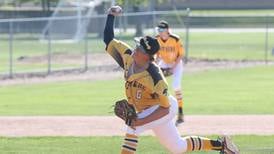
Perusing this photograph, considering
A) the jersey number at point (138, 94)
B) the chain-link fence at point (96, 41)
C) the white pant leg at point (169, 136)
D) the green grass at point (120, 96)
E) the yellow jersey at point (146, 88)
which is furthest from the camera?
the chain-link fence at point (96, 41)

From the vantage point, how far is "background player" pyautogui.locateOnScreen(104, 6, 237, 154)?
9.41 m

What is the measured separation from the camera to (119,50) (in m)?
10.4

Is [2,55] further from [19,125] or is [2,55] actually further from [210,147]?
[210,147]

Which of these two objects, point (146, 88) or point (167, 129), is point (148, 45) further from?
point (167, 129)

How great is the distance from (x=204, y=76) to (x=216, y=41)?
18.4 m

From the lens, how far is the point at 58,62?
3366cm

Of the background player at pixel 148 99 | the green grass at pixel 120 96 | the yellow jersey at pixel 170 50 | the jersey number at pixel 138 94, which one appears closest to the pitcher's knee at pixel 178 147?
the background player at pixel 148 99

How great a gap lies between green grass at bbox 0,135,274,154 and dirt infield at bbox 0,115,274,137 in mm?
807

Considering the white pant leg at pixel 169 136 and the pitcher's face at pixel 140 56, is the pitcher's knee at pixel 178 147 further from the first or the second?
the pitcher's face at pixel 140 56

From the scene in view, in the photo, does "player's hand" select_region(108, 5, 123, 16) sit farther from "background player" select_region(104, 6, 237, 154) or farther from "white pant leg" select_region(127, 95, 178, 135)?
"white pant leg" select_region(127, 95, 178, 135)

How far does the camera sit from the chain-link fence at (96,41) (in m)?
32.5

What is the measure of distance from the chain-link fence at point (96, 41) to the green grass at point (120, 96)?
318cm

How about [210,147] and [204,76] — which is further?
[204,76]

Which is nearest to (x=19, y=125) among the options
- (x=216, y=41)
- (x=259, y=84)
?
(x=259, y=84)
